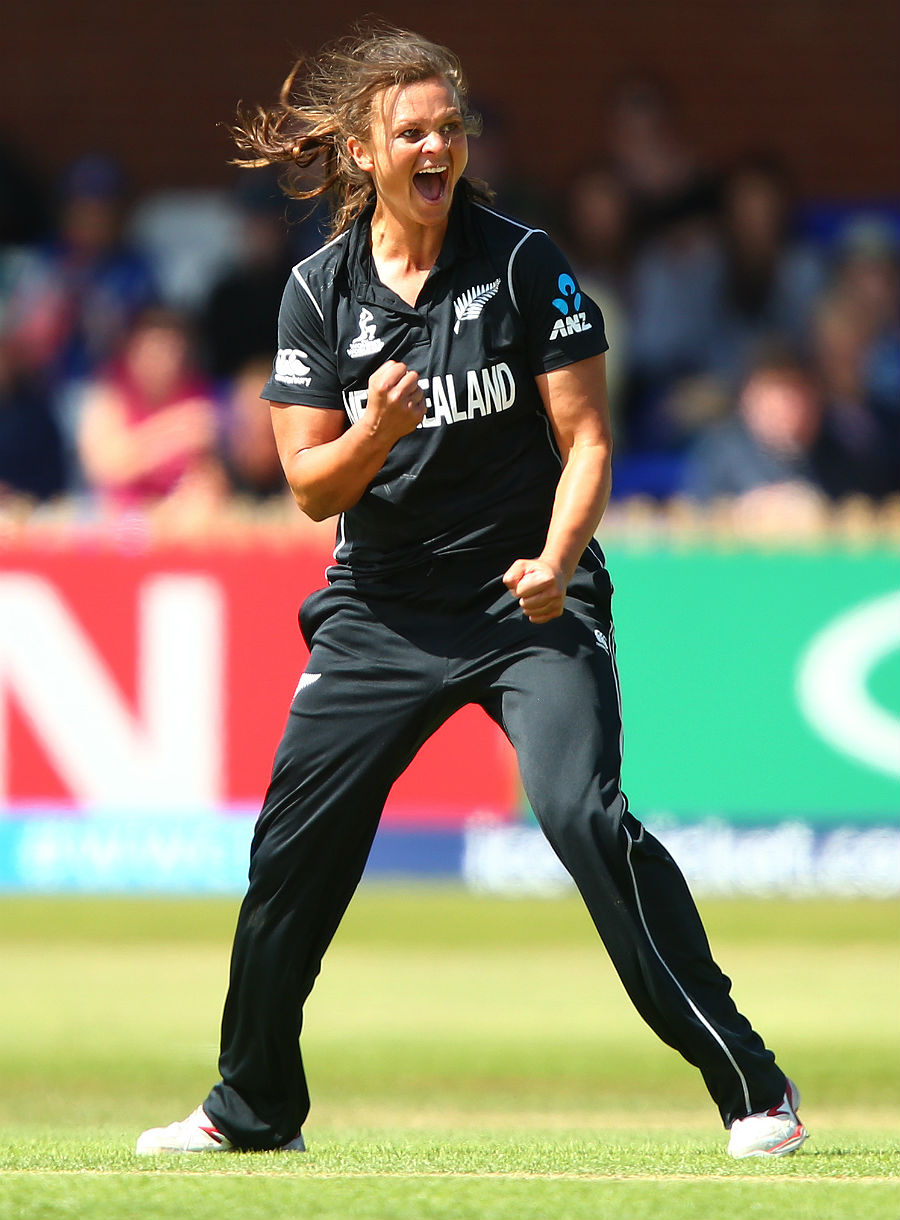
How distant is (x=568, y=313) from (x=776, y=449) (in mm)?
6303

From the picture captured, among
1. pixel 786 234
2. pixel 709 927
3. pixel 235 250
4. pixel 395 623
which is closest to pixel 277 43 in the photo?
pixel 235 250

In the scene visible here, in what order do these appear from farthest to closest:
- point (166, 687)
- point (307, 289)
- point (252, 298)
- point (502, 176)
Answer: point (502, 176) < point (252, 298) < point (166, 687) < point (307, 289)

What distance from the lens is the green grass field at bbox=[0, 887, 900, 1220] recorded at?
12.3ft

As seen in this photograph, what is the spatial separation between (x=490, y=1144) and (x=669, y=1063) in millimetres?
2097

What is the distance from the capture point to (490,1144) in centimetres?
471

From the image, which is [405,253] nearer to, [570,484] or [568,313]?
[568,313]

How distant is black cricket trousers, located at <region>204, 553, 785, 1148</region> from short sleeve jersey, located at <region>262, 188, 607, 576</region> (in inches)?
4.7

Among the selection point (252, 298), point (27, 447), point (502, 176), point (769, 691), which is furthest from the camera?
point (502, 176)

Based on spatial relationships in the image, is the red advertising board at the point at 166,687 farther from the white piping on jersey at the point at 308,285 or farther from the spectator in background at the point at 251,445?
the white piping on jersey at the point at 308,285

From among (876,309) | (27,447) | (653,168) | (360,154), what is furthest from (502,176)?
(360,154)

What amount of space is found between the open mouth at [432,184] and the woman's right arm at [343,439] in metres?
0.34

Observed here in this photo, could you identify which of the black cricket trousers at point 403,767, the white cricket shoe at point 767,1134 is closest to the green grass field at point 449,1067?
the white cricket shoe at point 767,1134

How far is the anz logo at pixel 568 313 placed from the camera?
4.21 metres

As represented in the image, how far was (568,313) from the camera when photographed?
4.23m
